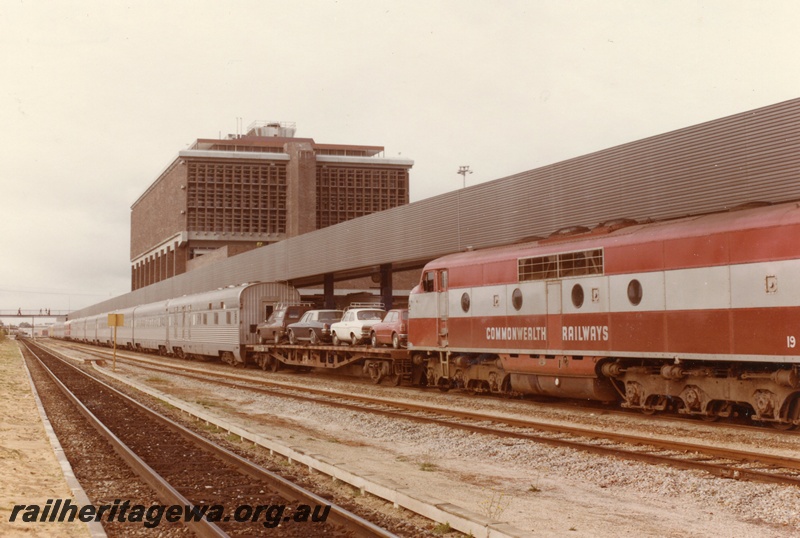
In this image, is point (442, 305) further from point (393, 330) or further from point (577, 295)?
point (577, 295)

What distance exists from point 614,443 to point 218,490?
649 centimetres

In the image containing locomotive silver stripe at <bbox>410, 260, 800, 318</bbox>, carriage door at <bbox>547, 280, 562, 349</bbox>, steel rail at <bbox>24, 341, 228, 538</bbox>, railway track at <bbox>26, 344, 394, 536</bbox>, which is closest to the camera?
steel rail at <bbox>24, 341, 228, 538</bbox>

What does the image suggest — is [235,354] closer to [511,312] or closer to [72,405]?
[72,405]

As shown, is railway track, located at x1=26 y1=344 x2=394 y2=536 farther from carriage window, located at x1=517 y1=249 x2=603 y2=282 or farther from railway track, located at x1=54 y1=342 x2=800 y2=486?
carriage window, located at x1=517 y1=249 x2=603 y2=282

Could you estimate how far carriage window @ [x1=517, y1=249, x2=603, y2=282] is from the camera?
53.8 ft

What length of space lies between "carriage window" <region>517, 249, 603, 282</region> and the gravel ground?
320cm

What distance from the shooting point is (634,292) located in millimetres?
15297

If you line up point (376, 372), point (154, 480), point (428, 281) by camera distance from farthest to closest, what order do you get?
point (376, 372), point (428, 281), point (154, 480)

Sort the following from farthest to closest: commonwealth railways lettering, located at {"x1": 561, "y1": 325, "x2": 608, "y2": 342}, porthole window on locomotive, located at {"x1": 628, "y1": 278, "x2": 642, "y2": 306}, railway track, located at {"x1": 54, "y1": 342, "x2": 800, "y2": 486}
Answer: commonwealth railways lettering, located at {"x1": 561, "y1": 325, "x2": 608, "y2": 342}, porthole window on locomotive, located at {"x1": 628, "y1": 278, "x2": 642, "y2": 306}, railway track, located at {"x1": 54, "y1": 342, "x2": 800, "y2": 486}

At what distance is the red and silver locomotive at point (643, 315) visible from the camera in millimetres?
12727

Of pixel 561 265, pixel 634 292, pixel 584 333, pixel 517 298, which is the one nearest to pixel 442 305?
pixel 517 298

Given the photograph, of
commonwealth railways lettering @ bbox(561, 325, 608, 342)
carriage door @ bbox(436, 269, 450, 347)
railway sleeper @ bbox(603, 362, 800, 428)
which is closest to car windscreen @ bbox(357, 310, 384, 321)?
carriage door @ bbox(436, 269, 450, 347)

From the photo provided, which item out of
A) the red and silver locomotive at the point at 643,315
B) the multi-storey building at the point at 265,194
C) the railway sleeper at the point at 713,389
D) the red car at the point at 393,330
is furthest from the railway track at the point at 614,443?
the multi-storey building at the point at 265,194

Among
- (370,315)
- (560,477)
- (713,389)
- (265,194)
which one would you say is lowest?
(560,477)
